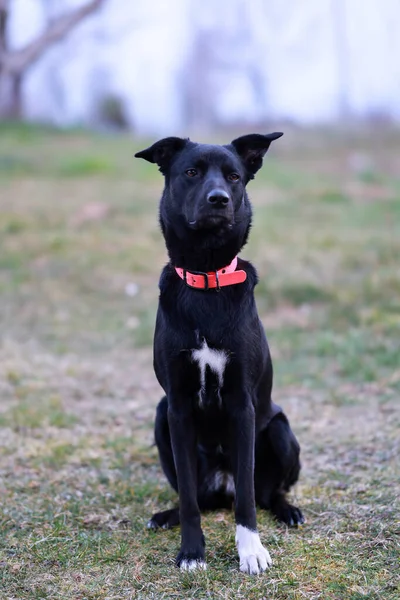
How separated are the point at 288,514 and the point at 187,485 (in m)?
0.66

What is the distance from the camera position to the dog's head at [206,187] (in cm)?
296

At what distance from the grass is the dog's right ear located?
171 centimetres

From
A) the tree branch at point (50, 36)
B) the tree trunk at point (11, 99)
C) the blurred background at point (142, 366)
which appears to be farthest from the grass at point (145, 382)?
the tree trunk at point (11, 99)

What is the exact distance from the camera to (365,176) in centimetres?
1330

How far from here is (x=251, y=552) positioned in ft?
9.37

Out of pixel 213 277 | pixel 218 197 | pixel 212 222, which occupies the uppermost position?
pixel 218 197

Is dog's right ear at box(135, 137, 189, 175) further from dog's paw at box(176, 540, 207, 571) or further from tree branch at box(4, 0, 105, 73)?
tree branch at box(4, 0, 105, 73)

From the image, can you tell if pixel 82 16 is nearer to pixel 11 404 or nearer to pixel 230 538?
pixel 11 404

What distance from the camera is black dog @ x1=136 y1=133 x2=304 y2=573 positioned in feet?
9.66

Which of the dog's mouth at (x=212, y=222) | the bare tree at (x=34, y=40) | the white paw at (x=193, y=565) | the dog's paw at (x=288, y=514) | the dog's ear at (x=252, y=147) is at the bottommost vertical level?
the dog's paw at (x=288, y=514)

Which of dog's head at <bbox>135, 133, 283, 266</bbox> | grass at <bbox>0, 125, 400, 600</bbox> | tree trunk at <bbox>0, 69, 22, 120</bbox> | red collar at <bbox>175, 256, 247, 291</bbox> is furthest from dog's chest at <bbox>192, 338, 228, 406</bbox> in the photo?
tree trunk at <bbox>0, 69, 22, 120</bbox>

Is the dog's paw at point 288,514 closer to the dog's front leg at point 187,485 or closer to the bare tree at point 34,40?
the dog's front leg at point 187,485

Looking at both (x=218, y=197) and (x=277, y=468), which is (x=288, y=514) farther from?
(x=218, y=197)

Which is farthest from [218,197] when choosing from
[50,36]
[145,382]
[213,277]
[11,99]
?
[11,99]
